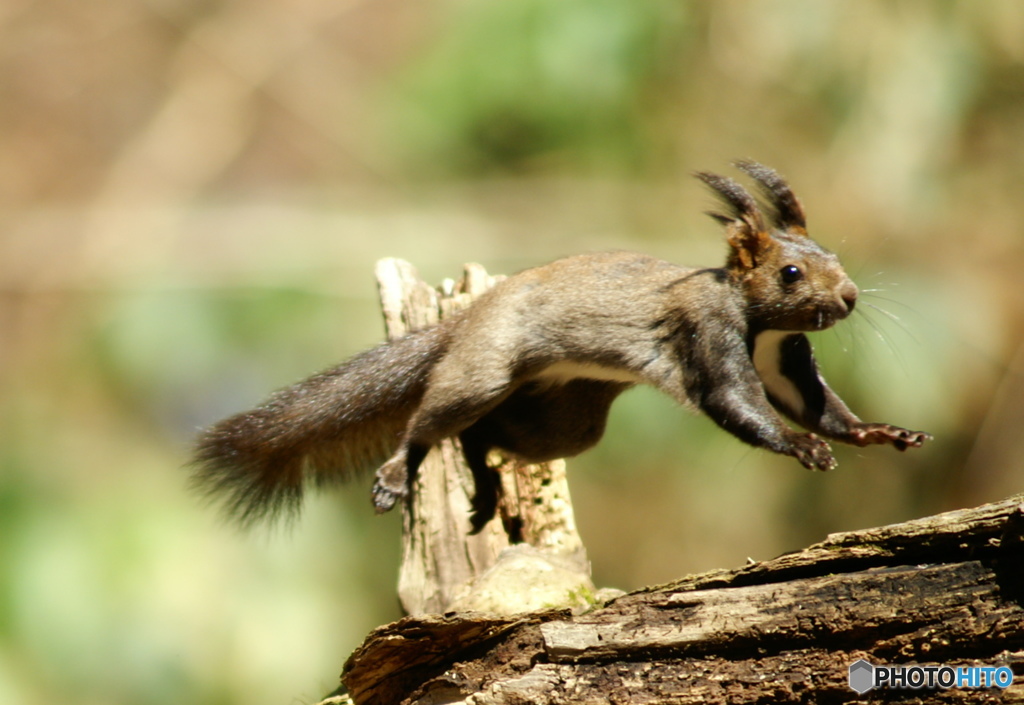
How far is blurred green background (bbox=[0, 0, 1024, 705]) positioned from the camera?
32.4 feet

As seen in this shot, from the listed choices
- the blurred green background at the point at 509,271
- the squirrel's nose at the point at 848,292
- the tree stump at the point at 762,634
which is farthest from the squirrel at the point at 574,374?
the blurred green background at the point at 509,271

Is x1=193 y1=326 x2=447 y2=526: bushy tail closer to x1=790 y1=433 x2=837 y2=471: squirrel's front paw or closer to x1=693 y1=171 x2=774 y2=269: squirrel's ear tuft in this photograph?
x1=693 y1=171 x2=774 y2=269: squirrel's ear tuft

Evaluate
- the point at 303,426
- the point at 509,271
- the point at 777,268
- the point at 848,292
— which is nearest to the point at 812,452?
the point at 848,292

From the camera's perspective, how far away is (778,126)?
12.2m

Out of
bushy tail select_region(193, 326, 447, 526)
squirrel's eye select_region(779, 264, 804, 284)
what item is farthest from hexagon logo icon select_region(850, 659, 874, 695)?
bushy tail select_region(193, 326, 447, 526)

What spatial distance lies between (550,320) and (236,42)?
1409 centimetres

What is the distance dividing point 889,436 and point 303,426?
10.8 ft

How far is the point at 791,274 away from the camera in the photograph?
19.8 feet

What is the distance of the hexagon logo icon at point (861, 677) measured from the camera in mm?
3906

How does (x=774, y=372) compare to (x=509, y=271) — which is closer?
(x=774, y=372)

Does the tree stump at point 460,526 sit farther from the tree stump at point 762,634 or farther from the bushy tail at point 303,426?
the tree stump at point 762,634

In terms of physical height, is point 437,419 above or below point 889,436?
above

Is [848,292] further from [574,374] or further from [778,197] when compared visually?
[574,374]

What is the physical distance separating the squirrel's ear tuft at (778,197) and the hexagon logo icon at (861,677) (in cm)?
307
